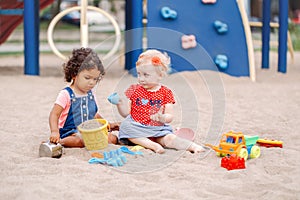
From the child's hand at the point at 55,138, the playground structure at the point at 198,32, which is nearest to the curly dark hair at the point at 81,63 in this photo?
the child's hand at the point at 55,138

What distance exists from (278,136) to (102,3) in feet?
81.9

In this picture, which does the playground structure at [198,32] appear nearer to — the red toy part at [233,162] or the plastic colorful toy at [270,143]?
the plastic colorful toy at [270,143]

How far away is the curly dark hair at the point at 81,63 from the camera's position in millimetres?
3617

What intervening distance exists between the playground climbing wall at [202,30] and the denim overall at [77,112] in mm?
3655

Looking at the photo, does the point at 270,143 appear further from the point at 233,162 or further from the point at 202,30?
the point at 202,30

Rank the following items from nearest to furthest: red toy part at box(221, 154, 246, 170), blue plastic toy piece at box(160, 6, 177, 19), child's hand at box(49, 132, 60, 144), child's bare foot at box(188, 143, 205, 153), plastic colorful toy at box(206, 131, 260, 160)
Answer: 1. red toy part at box(221, 154, 246, 170)
2. plastic colorful toy at box(206, 131, 260, 160)
3. child's hand at box(49, 132, 60, 144)
4. child's bare foot at box(188, 143, 205, 153)
5. blue plastic toy piece at box(160, 6, 177, 19)

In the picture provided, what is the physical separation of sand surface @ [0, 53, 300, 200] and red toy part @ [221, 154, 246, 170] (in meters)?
0.03

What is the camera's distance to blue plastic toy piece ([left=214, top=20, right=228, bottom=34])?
7418mm

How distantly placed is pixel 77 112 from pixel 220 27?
408 cm

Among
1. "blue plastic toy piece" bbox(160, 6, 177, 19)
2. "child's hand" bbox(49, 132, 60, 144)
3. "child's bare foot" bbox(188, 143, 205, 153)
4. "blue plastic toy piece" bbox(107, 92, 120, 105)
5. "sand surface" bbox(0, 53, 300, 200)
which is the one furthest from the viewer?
"blue plastic toy piece" bbox(160, 6, 177, 19)

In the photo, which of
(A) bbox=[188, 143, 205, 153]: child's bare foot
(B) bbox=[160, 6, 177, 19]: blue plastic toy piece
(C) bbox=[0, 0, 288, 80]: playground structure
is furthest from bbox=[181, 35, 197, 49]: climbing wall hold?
(A) bbox=[188, 143, 205, 153]: child's bare foot

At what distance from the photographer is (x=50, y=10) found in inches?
1101

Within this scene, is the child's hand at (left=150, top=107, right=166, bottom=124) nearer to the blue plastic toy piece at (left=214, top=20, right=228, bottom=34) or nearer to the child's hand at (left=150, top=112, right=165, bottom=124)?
the child's hand at (left=150, top=112, right=165, bottom=124)

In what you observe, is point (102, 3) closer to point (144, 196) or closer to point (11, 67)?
point (11, 67)
